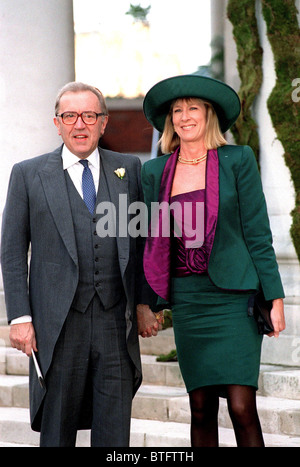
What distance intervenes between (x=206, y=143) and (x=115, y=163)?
0.40 m

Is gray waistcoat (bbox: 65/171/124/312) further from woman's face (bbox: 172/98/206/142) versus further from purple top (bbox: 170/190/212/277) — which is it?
woman's face (bbox: 172/98/206/142)

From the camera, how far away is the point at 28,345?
3.39 metres

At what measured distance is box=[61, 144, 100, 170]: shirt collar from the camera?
3.47m

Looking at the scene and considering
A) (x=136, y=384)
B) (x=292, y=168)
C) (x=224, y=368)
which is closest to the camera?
(x=224, y=368)

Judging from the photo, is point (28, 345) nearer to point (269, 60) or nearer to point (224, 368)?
point (224, 368)

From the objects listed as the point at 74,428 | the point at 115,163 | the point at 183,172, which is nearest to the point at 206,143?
the point at 183,172

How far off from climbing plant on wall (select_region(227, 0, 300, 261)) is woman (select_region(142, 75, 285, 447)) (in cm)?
200

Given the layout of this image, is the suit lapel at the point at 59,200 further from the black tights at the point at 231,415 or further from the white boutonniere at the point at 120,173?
the black tights at the point at 231,415

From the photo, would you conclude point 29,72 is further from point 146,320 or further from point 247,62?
point 146,320

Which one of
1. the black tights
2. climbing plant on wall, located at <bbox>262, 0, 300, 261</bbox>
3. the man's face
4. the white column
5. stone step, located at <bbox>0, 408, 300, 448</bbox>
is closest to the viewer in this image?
the black tights

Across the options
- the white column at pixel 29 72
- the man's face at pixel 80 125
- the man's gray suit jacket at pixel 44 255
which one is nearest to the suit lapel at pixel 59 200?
the man's gray suit jacket at pixel 44 255

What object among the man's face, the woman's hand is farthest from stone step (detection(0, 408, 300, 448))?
the man's face

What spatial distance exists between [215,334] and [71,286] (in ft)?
2.02

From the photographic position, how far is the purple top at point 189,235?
11.1 ft
